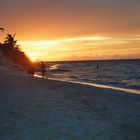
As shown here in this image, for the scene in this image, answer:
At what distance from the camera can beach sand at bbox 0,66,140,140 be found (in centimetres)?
1139

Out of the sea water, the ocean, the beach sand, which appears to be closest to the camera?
the beach sand

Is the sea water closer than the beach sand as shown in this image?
No

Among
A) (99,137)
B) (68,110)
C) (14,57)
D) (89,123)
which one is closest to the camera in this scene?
(99,137)

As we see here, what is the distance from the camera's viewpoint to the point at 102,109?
1576 centimetres

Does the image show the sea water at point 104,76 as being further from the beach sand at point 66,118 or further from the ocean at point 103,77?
the beach sand at point 66,118

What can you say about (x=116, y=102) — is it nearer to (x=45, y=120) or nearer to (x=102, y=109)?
(x=102, y=109)

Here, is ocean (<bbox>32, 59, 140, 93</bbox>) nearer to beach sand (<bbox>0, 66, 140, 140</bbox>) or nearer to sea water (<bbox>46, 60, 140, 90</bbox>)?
sea water (<bbox>46, 60, 140, 90</bbox>)

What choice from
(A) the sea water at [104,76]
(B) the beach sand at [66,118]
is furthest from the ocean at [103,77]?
(B) the beach sand at [66,118]

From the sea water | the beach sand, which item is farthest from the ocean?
the beach sand

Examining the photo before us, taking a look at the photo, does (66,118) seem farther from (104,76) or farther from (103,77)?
(104,76)

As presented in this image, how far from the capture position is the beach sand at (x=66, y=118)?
37.4ft

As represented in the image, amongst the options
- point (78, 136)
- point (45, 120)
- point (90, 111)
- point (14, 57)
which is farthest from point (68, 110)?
point (14, 57)

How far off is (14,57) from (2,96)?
60433 millimetres

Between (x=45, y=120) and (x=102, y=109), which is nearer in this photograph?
(x=45, y=120)
